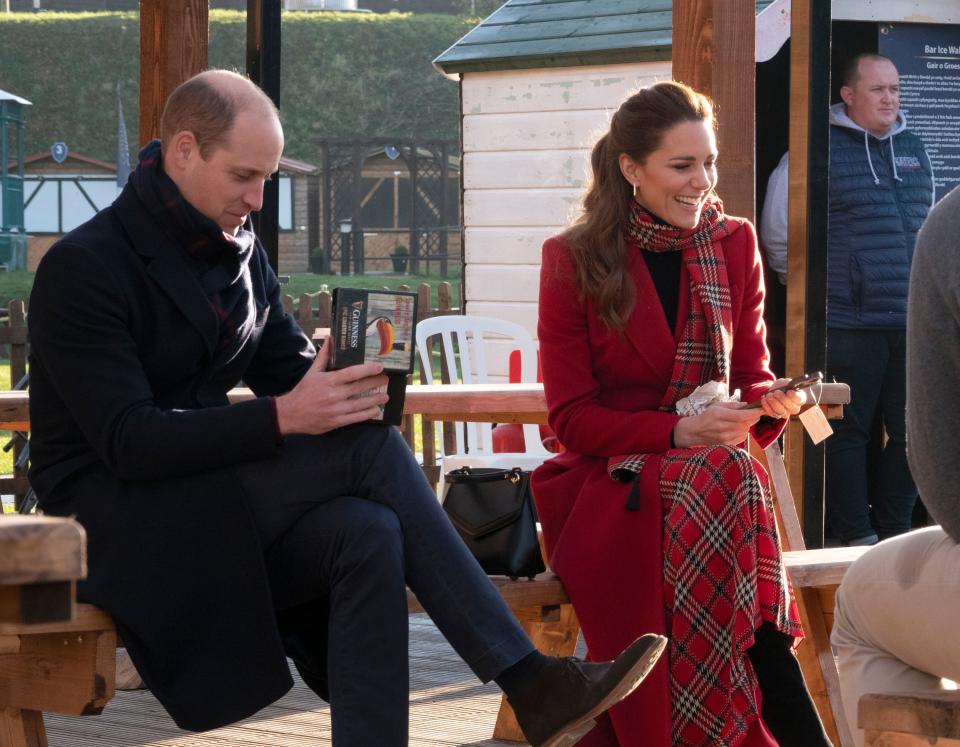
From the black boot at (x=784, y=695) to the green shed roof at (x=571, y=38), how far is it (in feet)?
19.1

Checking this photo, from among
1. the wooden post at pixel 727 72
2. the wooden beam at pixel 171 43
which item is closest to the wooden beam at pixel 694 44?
the wooden post at pixel 727 72

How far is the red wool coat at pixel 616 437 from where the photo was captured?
3215 mm

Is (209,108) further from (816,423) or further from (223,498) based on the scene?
(816,423)

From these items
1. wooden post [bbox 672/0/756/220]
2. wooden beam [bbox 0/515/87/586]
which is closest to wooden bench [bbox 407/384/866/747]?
wooden post [bbox 672/0/756/220]

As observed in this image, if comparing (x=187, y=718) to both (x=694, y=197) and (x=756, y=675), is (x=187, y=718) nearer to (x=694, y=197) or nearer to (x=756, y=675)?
(x=756, y=675)

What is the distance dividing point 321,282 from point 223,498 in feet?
126

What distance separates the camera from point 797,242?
485 centimetres

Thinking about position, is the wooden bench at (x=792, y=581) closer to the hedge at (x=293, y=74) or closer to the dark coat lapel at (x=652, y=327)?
the dark coat lapel at (x=652, y=327)

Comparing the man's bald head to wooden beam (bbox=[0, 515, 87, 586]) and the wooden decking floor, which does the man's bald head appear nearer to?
the wooden decking floor

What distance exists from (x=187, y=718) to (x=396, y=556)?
0.46 meters

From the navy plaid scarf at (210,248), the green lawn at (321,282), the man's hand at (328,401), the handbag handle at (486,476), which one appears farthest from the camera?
the green lawn at (321,282)

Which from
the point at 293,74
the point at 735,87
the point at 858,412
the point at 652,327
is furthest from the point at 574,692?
the point at 293,74

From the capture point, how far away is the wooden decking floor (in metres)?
3.78

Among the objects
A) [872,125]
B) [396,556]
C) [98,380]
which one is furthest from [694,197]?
[872,125]
